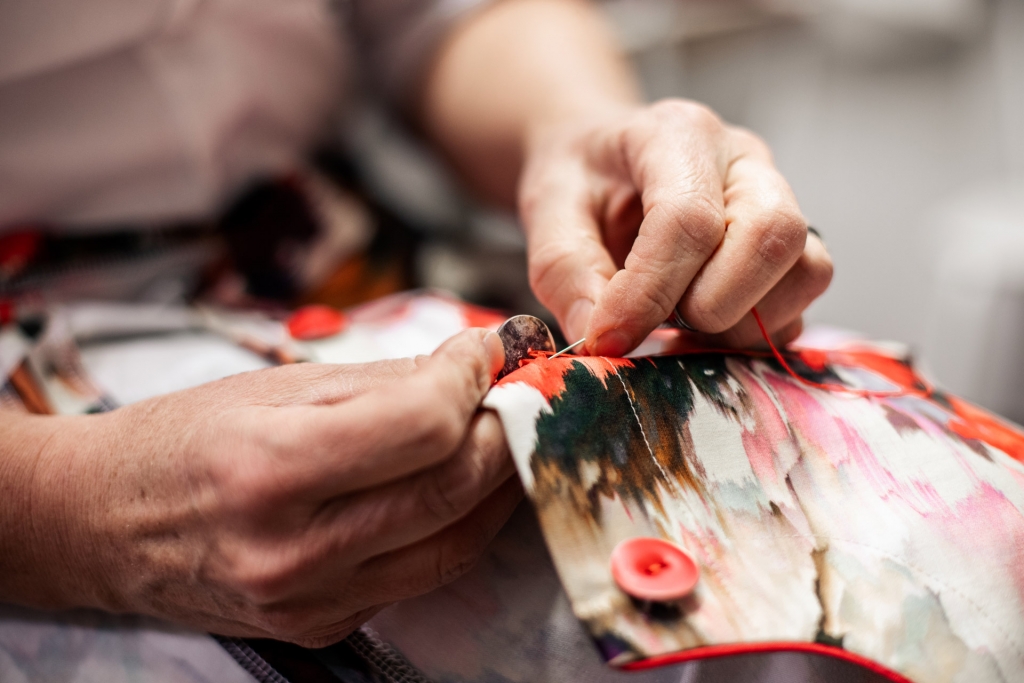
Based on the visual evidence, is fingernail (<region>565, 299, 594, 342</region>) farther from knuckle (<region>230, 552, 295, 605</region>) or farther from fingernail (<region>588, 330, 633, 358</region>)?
knuckle (<region>230, 552, 295, 605</region>)

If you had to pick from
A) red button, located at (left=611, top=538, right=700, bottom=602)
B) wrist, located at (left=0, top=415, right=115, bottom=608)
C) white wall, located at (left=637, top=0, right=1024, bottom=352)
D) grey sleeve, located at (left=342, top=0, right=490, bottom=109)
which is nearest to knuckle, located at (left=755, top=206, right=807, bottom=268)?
red button, located at (left=611, top=538, right=700, bottom=602)

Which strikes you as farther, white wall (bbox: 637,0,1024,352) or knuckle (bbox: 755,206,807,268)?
white wall (bbox: 637,0,1024,352)

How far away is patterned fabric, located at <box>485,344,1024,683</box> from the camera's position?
35cm

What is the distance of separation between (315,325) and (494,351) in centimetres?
28

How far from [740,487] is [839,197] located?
160 cm

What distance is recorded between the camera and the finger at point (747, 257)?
1.49ft

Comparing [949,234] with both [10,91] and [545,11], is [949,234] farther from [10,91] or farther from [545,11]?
[10,91]

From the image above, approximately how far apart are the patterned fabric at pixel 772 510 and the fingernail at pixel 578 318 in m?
0.05

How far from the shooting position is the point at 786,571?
0.38 m

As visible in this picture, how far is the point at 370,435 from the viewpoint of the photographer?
333mm

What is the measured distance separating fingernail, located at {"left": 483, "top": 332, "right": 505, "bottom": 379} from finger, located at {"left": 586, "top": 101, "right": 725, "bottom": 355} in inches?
3.3

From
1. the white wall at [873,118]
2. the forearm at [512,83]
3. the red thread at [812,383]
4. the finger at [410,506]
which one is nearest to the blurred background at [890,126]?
the white wall at [873,118]

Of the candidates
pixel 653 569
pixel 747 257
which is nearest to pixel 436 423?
pixel 653 569

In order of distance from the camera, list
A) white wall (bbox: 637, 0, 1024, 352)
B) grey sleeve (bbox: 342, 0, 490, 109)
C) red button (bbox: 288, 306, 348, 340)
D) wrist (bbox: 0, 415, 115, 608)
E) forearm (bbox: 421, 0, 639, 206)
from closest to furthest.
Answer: wrist (bbox: 0, 415, 115, 608)
red button (bbox: 288, 306, 348, 340)
forearm (bbox: 421, 0, 639, 206)
grey sleeve (bbox: 342, 0, 490, 109)
white wall (bbox: 637, 0, 1024, 352)
